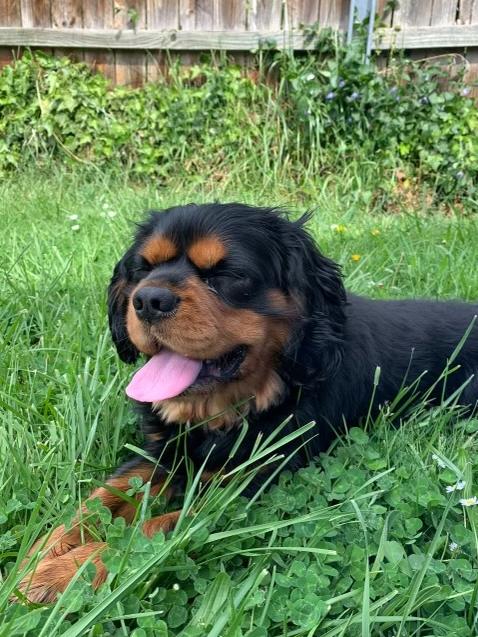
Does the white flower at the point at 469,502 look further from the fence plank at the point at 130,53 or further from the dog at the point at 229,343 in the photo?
the fence plank at the point at 130,53

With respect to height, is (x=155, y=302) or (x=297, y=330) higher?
(x=155, y=302)

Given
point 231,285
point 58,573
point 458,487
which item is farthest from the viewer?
point 231,285

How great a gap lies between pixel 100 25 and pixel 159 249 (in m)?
5.17

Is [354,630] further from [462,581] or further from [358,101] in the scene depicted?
[358,101]

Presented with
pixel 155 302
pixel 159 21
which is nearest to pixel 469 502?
pixel 155 302

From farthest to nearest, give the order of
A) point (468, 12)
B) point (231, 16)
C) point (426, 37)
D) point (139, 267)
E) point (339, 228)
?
point (231, 16) → point (468, 12) → point (426, 37) → point (339, 228) → point (139, 267)

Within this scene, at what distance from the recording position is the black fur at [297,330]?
206 cm

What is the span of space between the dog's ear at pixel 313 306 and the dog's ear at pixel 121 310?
616 mm

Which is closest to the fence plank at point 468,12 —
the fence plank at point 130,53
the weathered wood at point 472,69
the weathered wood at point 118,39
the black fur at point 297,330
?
the weathered wood at point 472,69

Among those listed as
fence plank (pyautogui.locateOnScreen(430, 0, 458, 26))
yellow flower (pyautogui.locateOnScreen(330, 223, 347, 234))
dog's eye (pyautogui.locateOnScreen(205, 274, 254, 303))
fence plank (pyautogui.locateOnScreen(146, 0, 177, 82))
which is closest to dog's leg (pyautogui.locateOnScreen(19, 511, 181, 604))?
dog's eye (pyautogui.locateOnScreen(205, 274, 254, 303))

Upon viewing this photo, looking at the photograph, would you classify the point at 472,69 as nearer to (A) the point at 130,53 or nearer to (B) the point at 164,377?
(A) the point at 130,53

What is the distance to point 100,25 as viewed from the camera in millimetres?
6336

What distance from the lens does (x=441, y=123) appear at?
18.9 feet

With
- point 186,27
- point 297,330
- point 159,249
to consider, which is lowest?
point 297,330
